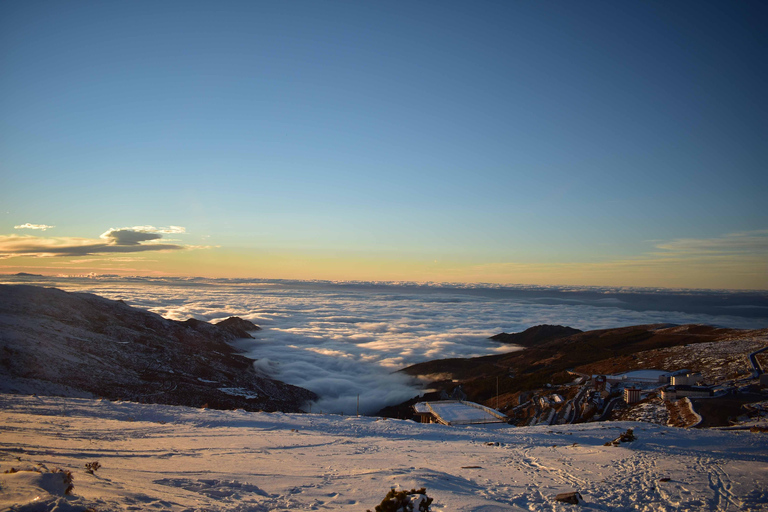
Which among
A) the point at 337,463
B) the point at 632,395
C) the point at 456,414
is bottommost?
the point at 456,414

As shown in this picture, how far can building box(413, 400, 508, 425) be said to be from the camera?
68.5 ft

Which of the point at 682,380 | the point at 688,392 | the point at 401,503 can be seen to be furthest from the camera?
the point at 682,380

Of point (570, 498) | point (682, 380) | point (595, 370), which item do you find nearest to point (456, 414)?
point (682, 380)

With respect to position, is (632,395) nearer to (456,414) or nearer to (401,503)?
(456,414)

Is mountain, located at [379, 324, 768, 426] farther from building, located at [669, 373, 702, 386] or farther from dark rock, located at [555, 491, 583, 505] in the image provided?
dark rock, located at [555, 491, 583, 505]

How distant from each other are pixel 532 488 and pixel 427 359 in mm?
51247

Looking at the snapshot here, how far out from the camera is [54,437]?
26.5ft

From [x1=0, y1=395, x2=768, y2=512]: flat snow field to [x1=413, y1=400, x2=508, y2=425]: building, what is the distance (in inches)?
356

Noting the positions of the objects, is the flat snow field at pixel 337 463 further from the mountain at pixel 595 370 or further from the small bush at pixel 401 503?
the mountain at pixel 595 370

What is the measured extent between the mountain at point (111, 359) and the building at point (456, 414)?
11.0 metres

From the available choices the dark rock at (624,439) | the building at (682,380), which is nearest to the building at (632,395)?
the building at (682,380)

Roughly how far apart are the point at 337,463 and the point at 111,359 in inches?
927

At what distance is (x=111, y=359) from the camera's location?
23.8 m

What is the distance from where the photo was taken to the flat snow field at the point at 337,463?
5438 mm
